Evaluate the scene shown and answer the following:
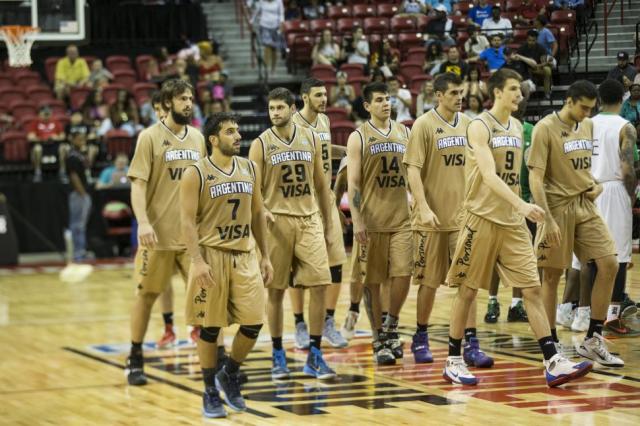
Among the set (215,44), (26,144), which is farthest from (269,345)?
(215,44)

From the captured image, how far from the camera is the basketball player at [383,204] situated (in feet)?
33.4

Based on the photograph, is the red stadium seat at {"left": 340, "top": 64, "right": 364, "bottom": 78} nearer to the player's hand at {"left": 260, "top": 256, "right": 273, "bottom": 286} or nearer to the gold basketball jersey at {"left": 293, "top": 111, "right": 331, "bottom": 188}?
the gold basketball jersey at {"left": 293, "top": 111, "right": 331, "bottom": 188}

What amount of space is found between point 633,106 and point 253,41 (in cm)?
1320

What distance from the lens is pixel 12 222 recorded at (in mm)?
20172

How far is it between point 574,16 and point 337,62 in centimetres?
917

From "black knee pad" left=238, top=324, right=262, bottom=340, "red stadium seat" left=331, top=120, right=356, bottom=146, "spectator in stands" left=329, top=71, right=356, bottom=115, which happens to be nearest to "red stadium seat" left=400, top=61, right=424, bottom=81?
"spectator in stands" left=329, top=71, right=356, bottom=115

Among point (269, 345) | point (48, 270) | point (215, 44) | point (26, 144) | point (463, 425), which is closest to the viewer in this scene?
point (463, 425)

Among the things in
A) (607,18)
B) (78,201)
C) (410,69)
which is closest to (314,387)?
(607,18)

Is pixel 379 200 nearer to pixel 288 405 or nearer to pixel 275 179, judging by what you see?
pixel 275 179

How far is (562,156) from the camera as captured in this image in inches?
379

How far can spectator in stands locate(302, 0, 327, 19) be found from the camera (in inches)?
975

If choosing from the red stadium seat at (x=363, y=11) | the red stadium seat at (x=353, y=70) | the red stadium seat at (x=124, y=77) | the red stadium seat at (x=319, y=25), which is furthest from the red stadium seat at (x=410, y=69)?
the red stadium seat at (x=124, y=77)

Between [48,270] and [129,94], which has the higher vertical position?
[129,94]

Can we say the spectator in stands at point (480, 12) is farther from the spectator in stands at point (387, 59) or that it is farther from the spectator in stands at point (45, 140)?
the spectator in stands at point (45, 140)
